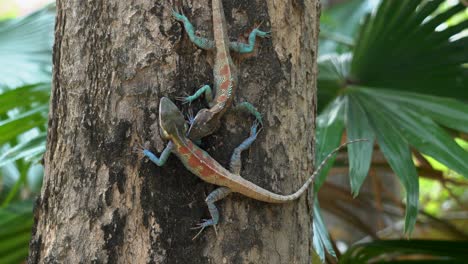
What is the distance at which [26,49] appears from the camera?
450 centimetres

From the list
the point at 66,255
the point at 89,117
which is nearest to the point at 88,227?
the point at 66,255

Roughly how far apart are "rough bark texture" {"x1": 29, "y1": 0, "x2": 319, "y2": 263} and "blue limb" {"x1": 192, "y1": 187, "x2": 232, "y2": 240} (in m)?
0.03

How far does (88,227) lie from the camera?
74.5 inches

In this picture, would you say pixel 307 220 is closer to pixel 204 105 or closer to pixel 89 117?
pixel 204 105

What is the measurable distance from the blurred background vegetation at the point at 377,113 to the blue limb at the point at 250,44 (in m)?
0.89

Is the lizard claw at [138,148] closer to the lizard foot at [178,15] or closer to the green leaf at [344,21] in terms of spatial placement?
the lizard foot at [178,15]

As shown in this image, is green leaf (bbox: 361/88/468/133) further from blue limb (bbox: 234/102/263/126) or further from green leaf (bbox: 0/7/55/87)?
green leaf (bbox: 0/7/55/87)

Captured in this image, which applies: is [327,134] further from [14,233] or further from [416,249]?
[14,233]

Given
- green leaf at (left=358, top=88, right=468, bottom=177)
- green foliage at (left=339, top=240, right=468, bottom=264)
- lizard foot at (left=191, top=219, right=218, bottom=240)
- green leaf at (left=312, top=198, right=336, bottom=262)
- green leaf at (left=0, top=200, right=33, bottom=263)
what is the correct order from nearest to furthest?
lizard foot at (left=191, top=219, right=218, bottom=240) < green leaf at (left=312, top=198, right=336, bottom=262) < green leaf at (left=358, top=88, right=468, bottom=177) < green foliage at (left=339, top=240, right=468, bottom=264) < green leaf at (left=0, top=200, right=33, bottom=263)

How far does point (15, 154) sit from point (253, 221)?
1642 mm

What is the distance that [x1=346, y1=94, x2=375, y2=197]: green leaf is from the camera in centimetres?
268

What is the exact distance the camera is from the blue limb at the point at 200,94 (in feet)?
6.41

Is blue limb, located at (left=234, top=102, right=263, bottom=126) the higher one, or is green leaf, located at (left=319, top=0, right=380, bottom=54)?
blue limb, located at (left=234, top=102, right=263, bottom=126)

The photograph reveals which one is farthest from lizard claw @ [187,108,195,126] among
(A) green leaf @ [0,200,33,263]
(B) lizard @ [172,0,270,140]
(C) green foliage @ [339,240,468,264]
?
(A) green leaf @ [0,200,33,263]
